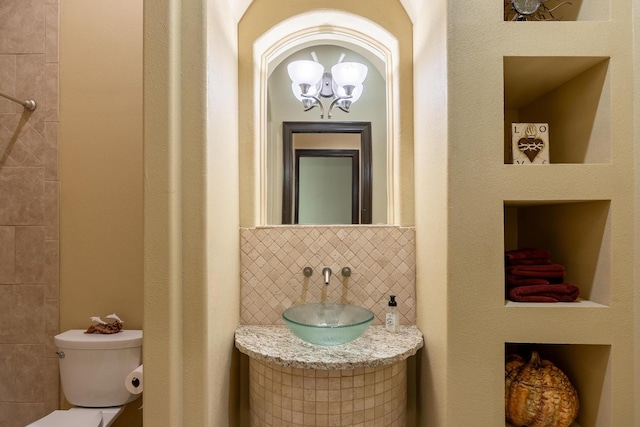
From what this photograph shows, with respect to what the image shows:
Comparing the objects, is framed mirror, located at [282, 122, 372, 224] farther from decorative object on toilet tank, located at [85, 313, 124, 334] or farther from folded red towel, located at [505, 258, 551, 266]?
decorative object on toilet tank, located at [85, 313, 124, 334]

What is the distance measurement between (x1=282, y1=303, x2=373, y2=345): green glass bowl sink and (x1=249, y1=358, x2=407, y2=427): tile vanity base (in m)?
0.13

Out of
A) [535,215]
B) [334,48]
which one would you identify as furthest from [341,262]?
[334,48]

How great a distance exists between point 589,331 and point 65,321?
245 cm

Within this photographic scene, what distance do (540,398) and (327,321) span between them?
0.90 m

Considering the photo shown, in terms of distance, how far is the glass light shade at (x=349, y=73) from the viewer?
1.83m

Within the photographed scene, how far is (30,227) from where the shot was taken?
196 cm

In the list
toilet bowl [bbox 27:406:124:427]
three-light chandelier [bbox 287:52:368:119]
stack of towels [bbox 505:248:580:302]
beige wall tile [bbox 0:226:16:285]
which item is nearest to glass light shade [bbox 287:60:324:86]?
three-light chandelier [bbox 287:52:368:119]

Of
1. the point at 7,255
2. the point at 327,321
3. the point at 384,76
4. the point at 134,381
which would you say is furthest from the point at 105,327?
the point at 384,76

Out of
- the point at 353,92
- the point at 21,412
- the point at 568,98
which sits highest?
the point at 353,92

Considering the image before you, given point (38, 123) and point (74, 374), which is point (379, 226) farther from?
point (38, 123)

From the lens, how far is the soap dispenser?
5.44 feet

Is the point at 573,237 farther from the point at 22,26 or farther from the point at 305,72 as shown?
the point at 22,26

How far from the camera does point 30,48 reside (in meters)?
1.98

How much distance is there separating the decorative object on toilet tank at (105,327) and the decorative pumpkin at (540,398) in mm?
1855
